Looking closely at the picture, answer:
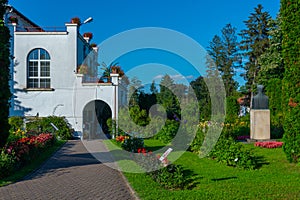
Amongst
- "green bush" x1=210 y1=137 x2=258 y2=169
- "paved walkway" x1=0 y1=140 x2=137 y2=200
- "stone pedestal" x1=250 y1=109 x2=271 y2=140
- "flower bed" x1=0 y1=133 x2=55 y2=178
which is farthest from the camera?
"stone pedestal" x1=250 y1=109 x2=271 y2=140

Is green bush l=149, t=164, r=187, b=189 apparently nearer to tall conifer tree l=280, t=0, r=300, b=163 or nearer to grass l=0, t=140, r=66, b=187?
grass l=0, t=140, r=66, b=187

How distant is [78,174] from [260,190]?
4706mm

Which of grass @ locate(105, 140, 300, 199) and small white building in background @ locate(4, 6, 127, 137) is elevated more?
small white building in background @ locate(4, 6, 127, 137)

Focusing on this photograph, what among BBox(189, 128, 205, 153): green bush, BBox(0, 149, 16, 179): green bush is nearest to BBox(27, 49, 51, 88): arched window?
BBox(189, 128, 205, 153): green bush

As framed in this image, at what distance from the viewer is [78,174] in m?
9.41

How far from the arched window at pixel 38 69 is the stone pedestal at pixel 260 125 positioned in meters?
13.2

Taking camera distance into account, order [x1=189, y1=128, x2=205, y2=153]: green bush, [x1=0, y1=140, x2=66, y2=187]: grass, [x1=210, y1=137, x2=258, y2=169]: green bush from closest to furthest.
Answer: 1. [x1=0, y1=140, x2=66, y2=187]: grass
2. [x1=210, y1=137, x2=258, y2=169]: green bush
3. [x1=189, y1=128, x2=205, y2=153]: green bush

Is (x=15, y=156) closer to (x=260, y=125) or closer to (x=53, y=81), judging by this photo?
(x=260, y=125)

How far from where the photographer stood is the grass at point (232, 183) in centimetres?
693

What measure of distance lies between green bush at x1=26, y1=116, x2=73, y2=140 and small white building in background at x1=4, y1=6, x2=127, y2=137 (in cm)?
84

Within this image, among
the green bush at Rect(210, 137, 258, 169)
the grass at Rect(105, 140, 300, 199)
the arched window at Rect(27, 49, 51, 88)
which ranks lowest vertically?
the grass at Rect(105, 140, 300, 199)

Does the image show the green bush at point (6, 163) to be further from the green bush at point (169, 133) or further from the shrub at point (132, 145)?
the green bush at point (169, 133)

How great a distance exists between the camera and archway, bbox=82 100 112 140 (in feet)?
76.9

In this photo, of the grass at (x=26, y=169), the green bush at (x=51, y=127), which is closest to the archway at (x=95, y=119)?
the green bush at (x=51, y=127)
